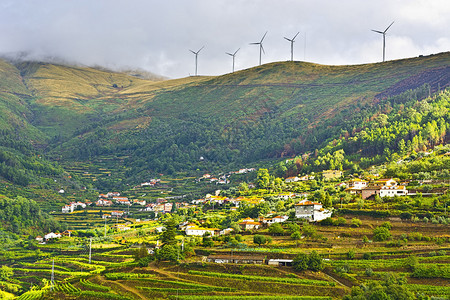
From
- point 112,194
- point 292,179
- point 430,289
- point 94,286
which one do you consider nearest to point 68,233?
point 292,179

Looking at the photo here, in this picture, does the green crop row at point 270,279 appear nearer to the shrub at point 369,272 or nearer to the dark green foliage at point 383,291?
the shrub at point 369,272

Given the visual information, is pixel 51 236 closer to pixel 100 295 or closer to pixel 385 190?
pixel 100 295

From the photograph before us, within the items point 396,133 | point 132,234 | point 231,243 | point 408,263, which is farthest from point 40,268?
point 396,133

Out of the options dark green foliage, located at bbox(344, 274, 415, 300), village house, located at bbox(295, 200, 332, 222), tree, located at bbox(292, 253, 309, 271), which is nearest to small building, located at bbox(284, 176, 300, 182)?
village house, located at bbox(295, 200, 332, 222)

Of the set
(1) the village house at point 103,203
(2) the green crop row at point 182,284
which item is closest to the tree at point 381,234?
(2) the green crop row at point 182,284

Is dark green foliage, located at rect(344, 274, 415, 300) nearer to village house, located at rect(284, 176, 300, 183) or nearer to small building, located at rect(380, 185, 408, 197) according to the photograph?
small building, located at rect(380, 185, 408, 197)

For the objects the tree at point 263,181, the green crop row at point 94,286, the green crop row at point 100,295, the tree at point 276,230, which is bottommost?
the green crop row at point 100,295
